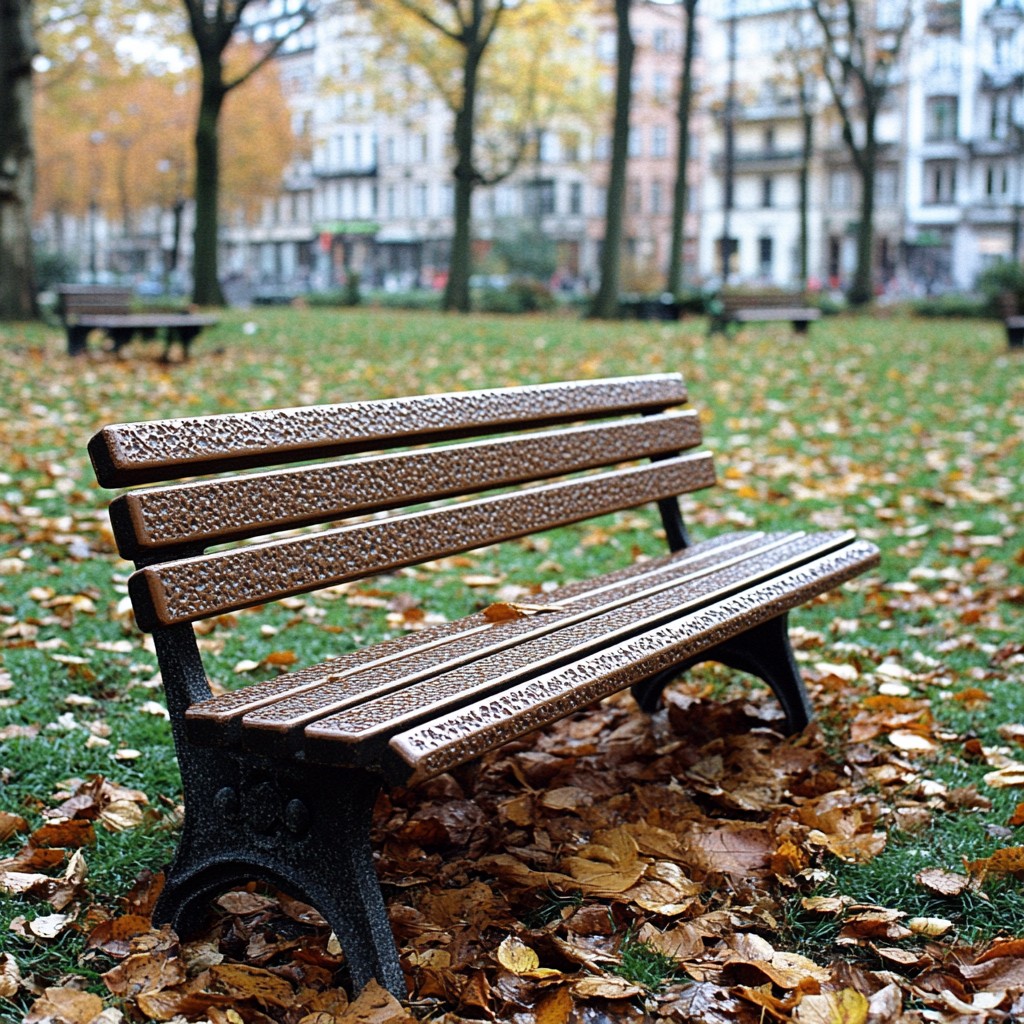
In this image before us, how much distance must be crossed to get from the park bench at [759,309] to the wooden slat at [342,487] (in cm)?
1337

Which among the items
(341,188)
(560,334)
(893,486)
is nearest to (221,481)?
(893,486)

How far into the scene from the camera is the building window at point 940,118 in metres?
60.9

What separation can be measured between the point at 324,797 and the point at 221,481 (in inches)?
23.4

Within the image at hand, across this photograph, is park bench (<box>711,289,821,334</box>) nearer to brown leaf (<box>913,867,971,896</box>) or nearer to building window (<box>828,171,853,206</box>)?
brown leaf (<box>913,867,971,896</box>)

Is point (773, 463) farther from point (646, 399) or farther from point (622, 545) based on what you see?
point (646, 399)

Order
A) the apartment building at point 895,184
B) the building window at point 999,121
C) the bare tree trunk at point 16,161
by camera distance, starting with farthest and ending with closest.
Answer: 1. the apartment building at point 895,184
2. the building window at point 999,121
3. the bare tree trunk at point 16,161

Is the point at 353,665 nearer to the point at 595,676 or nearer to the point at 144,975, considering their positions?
the point at 595,676

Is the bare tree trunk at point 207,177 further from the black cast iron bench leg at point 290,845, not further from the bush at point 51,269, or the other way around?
the black cast iron bench leg at point 290,845

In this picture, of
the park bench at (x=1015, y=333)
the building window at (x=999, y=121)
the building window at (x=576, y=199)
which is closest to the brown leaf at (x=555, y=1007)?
the park bench at (x=1015, y=333)

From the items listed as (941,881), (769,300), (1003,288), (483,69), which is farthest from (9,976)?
(483,69)

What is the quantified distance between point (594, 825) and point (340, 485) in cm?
95

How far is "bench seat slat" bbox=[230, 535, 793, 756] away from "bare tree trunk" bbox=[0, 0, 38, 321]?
13.8m

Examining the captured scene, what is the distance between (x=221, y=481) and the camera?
7.89 ft

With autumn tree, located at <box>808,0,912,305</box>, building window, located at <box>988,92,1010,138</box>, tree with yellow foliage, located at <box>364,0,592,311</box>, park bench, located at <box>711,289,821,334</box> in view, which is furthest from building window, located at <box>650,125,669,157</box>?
park bench, located at <box>711,289,821,334</box>
